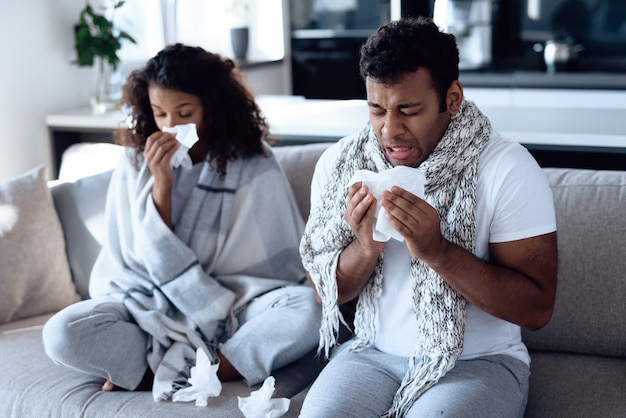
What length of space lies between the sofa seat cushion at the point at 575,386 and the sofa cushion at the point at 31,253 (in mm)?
1375

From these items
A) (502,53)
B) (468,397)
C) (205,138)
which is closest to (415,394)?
(468,397)

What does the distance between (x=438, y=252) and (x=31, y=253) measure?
1.32m

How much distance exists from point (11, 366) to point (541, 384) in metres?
1.29

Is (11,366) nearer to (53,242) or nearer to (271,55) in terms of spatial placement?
(53,242)

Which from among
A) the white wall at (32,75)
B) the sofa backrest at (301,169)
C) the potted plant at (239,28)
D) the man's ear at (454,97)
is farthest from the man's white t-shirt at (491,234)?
the potted plant at (239,28)

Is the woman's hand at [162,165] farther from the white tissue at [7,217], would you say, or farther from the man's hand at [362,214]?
the man's hand at [362,214]

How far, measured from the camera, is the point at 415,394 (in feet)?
4.94

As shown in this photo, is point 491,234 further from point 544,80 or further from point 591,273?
point 544,80

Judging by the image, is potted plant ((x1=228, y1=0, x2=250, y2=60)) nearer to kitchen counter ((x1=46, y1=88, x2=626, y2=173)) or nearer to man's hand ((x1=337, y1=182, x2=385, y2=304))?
kitchen counter ((x1=46, y1=88, x2=626, y2=173))

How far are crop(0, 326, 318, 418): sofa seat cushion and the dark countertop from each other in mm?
2706

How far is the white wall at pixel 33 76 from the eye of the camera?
288 centimetres

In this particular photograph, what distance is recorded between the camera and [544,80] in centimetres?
411

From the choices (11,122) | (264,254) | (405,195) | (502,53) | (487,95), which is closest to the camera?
(405,195)

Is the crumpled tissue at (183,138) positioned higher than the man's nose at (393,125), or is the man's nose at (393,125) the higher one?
the man's nose at (393,125)
